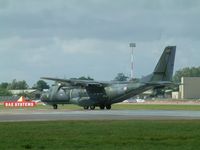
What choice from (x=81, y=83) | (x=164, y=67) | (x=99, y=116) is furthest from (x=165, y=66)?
(x=99, y=116)

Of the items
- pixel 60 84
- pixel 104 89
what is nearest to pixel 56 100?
pixel 60 84

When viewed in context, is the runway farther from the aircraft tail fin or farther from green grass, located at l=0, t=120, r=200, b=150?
the aircraft tail fin

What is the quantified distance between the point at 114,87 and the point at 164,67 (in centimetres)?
671

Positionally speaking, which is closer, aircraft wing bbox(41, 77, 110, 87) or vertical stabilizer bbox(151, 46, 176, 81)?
aircraft wing bbox(41, 77, 110, 87)

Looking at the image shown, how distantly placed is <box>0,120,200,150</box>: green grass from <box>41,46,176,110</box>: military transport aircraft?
41.7m

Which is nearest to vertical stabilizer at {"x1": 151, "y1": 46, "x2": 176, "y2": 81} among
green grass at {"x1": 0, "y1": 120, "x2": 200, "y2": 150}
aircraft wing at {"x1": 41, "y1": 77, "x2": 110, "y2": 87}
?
aircraft wing at {"x1": 41, "y1": 77, "x2": 110, "y2": 87}

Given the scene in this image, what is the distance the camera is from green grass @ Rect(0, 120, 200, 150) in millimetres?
21547

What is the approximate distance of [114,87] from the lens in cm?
7294

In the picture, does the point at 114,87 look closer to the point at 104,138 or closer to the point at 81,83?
the point at 81,83

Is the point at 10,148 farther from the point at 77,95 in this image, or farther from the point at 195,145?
the point at 77,95

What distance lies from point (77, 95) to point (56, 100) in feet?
14.8

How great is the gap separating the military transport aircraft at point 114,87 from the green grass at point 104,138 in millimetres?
41749

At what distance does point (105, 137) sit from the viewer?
24656 millimetres

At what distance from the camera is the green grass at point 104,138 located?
2155cm
